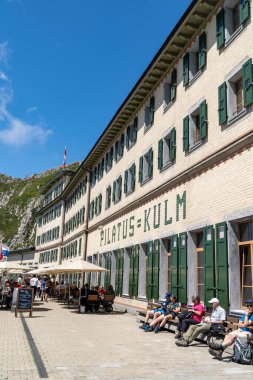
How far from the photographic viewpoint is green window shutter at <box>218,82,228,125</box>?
12.4 m

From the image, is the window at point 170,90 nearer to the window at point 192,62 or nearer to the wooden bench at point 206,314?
the window at point 192,62

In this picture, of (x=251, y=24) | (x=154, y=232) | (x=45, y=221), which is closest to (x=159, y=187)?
(x=154, y=232)

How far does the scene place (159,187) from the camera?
17266 mm

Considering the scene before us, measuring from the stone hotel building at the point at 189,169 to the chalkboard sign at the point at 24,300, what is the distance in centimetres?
505

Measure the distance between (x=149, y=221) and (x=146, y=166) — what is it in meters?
3.09

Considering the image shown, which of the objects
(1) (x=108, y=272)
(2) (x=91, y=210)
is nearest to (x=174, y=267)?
(1) (x=108, y=272)

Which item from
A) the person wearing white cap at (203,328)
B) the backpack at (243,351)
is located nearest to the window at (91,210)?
the person wearing white cap at (203,328)

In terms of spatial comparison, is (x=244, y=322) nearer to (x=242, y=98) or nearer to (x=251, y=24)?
(x=242, y=98)

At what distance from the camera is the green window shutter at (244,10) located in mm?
11742

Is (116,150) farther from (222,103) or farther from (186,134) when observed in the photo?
(222,103)

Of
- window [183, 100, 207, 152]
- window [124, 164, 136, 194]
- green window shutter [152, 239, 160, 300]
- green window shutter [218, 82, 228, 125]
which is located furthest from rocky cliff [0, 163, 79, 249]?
green window shutter [218, 82, 228, 125]

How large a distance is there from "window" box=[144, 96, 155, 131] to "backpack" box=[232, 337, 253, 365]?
12997 mm

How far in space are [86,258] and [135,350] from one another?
24.1 m

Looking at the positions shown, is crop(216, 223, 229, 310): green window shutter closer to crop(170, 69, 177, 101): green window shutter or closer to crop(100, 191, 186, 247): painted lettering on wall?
crop(100, 191, 186, 247): painted lettering on wall
